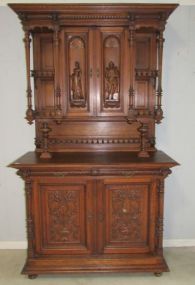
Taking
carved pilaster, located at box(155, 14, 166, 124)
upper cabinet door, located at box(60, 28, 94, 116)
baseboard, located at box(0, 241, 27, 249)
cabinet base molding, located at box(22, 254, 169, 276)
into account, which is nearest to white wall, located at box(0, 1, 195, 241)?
baseboard, located at box(0, 241, 27, 249)

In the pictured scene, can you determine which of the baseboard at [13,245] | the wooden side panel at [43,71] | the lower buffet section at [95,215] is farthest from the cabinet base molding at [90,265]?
the wooden side panel at [43,71]

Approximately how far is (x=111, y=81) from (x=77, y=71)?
12.2 inches

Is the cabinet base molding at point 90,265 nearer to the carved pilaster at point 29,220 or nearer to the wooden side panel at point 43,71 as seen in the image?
the carved pilaster at point 29,220

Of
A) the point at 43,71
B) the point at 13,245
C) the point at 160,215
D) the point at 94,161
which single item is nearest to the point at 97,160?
the point at 94,161

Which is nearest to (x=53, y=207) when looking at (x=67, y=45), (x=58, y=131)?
(x=58, y=131)

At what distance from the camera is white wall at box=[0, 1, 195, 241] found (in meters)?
2.51

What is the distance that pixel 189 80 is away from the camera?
257 cm

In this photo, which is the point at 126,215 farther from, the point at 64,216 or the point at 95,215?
the point at 64,216

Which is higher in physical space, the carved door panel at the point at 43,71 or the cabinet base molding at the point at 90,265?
the carved door panel at the point at 43,71

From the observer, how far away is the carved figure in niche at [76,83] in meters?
2.36

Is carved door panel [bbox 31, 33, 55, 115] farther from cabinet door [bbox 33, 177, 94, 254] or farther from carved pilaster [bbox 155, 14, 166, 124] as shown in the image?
carved pilaster [bbox 155, 14, 166, 124]

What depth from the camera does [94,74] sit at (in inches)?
91.7

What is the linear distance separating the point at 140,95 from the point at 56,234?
1.45 meters

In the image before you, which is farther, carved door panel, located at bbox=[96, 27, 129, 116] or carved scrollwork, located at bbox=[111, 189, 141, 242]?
carved door panel, located at bbox=[96, 27, 129, 116]
